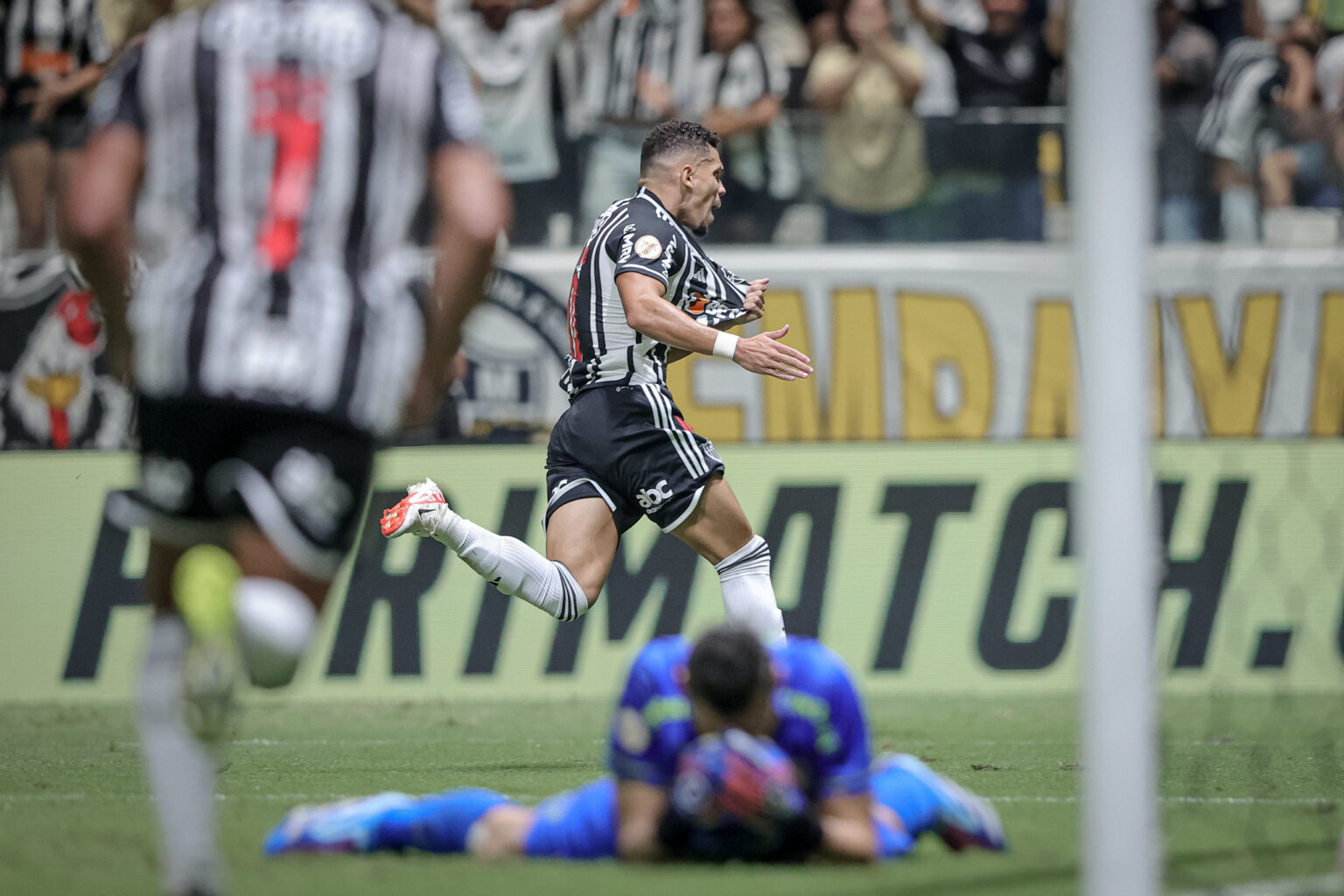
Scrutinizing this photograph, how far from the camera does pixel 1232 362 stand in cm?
1018

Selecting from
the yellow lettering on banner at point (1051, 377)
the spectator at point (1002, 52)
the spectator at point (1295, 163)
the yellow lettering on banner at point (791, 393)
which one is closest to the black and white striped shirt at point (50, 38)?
the yellow lettering on banner at point (791, 393)

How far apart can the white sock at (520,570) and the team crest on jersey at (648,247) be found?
3.89ft

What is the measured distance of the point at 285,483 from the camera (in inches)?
130

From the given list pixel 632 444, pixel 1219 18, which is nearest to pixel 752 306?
pixel 632 444

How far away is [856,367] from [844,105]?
6.47 ft

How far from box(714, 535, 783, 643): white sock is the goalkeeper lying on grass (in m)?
2.13

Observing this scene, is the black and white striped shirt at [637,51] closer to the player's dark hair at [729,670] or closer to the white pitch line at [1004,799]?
the white pitch line at [1004,799]

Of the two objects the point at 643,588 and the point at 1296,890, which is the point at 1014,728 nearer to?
the point at 643,588

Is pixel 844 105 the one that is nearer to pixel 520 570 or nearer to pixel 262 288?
pixel 520 570

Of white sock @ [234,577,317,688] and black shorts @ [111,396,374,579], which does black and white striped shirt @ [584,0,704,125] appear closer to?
black shorts @ [111,396,374,579]

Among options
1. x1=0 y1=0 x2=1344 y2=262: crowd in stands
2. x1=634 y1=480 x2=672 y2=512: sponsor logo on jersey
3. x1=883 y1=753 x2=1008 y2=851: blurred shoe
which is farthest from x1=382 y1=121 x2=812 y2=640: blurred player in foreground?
x1=0 y1=0 x2=1344 y2=262: crowd in stands

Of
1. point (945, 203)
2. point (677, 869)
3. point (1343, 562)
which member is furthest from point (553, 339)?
point (677, 869)

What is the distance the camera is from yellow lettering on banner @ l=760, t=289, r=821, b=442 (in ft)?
33.4

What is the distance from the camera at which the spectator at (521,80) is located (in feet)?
33.9
